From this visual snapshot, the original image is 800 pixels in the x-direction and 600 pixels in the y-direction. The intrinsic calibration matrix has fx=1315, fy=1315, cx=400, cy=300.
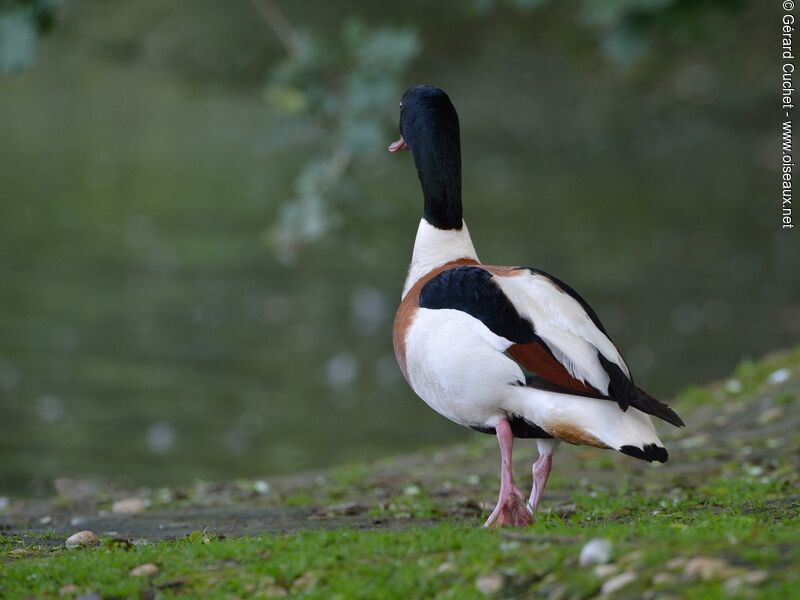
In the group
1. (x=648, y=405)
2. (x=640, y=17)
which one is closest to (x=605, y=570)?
(x=648, y=405)

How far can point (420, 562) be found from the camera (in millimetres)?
4121

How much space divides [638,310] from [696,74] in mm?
15617

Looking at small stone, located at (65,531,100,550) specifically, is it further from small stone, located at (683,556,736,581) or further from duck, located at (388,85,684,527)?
small stone, located at (683,556,736,581)

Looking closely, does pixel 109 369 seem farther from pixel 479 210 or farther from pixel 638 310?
pixel 479 210

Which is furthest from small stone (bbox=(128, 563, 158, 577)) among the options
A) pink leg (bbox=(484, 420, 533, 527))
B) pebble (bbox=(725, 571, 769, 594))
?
pebble (bbox=(725, 571, 769, 594))

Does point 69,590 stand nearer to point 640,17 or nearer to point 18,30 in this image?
point 18,30

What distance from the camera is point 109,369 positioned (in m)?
13.1

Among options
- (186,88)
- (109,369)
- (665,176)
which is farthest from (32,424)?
(186,88)

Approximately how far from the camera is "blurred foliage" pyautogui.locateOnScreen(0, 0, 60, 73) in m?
8.40

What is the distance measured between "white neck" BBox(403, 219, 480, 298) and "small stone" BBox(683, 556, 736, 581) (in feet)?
7.63

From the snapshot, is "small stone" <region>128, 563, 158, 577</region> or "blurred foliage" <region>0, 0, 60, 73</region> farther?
"blurred foliage" <region>0, 0, 60, 73</region>

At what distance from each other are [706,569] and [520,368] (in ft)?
4.62

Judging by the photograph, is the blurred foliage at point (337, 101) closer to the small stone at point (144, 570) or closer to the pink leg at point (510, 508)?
the pink leg at point (510, 508)

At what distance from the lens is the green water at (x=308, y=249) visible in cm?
1167
